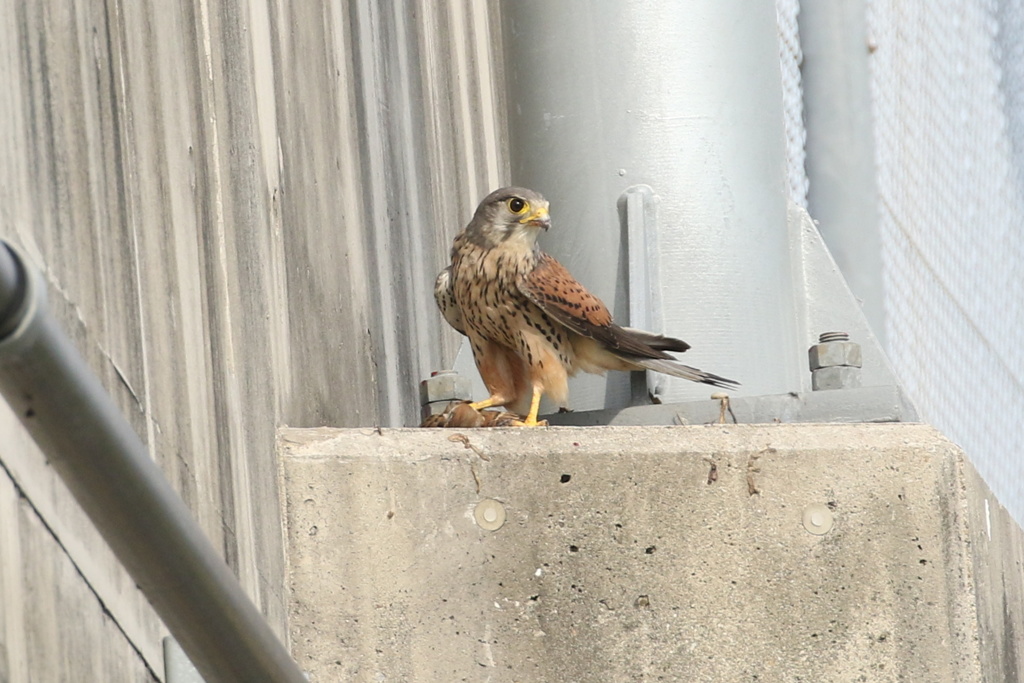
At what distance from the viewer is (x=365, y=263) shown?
2.79 metres

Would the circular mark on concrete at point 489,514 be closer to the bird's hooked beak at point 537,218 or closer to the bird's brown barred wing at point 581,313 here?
the bird's brown barred wing at point 581,313

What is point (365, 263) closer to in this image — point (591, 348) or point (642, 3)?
point (591, 348)

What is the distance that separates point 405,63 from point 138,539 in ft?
8.69

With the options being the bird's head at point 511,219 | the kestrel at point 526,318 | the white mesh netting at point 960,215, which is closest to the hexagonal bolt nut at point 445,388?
the kestrel at point 526,318

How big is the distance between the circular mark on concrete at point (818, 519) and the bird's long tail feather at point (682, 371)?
38 centimetres

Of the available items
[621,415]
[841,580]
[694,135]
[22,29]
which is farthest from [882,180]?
[22,29]

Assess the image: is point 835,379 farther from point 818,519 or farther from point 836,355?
point 818,519

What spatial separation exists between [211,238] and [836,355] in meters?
1.11

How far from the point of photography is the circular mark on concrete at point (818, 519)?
2.13 meters

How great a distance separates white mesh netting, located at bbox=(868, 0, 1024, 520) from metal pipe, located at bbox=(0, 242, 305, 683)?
315cm

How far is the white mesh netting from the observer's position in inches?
159

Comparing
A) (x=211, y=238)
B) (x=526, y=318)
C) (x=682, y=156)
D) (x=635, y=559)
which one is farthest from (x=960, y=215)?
(x=211, y=238)

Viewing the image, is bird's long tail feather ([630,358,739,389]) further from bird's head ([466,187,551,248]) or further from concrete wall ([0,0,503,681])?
concrete wall ([0,0,503,681])

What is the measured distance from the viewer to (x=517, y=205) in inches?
101
